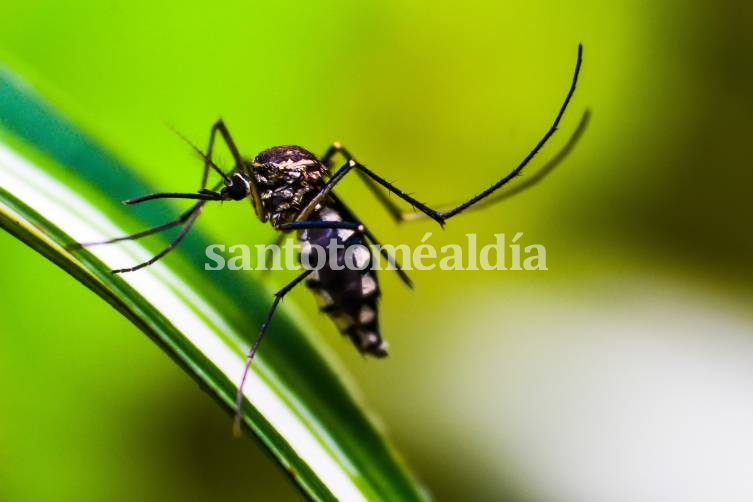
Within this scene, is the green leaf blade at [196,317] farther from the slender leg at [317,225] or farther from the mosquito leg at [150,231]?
the slender leg at [317,225]

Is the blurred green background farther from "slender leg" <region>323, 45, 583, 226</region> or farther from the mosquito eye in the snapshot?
"slender leg" <region>323, 45, 583, 226</region>

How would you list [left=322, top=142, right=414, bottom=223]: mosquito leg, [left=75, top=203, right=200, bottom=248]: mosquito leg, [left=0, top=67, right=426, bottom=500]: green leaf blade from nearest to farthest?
1. [left=0, top=67, right=426, bottom=500]: green leaf blade
2. [left=75, top=203, right=200, bottom=248]: mosquito leg
3. [left=322, top=142, right=414, bottom=223]: mosquito leg

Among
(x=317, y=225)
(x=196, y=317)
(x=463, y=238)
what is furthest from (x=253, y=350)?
(x=463, y=238)

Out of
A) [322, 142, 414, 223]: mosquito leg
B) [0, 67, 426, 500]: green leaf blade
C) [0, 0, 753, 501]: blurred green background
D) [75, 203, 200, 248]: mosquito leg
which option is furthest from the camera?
[0, 0, 753, 501]: blurred green background

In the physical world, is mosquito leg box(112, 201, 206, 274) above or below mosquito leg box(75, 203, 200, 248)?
below

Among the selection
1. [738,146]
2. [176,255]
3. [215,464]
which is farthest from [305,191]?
[738,146]

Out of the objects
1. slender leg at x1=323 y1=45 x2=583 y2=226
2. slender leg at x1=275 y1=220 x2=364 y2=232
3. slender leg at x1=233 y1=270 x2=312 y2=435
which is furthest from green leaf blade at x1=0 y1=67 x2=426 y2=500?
slender leg at x1=323 y1=45 x2=583 y2=226
